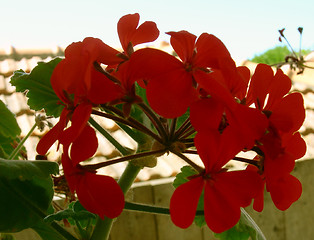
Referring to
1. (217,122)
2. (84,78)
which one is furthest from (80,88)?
(217,122)

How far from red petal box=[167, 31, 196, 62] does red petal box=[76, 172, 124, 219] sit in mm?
122

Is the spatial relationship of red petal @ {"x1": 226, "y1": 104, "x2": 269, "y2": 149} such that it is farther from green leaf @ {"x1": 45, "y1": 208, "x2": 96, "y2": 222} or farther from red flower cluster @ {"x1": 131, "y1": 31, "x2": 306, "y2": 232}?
green leaf @ {"x1": 45, "y1": 208, "x2": 96, "y2": 222}

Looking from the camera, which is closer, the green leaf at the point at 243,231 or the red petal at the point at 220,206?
the red petal at the point at 220,206

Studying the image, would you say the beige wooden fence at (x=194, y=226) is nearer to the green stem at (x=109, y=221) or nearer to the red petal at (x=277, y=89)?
the green stem at (x=109, y=221)

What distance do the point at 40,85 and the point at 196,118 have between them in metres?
0.31

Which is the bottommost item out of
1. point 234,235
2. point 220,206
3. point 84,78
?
point 234,235

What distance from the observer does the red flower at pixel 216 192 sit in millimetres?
298

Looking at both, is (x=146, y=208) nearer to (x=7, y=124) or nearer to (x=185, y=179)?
(x=185, y=179)

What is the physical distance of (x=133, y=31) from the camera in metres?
0.39

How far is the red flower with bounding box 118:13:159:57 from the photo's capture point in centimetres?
38

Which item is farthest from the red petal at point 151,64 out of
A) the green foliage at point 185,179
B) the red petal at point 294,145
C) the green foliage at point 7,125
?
the green foliage at point 7,125

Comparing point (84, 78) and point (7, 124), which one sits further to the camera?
point (7, 124)

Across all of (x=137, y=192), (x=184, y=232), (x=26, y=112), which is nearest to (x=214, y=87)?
(x=137, y=192)

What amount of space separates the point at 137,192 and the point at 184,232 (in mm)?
328
